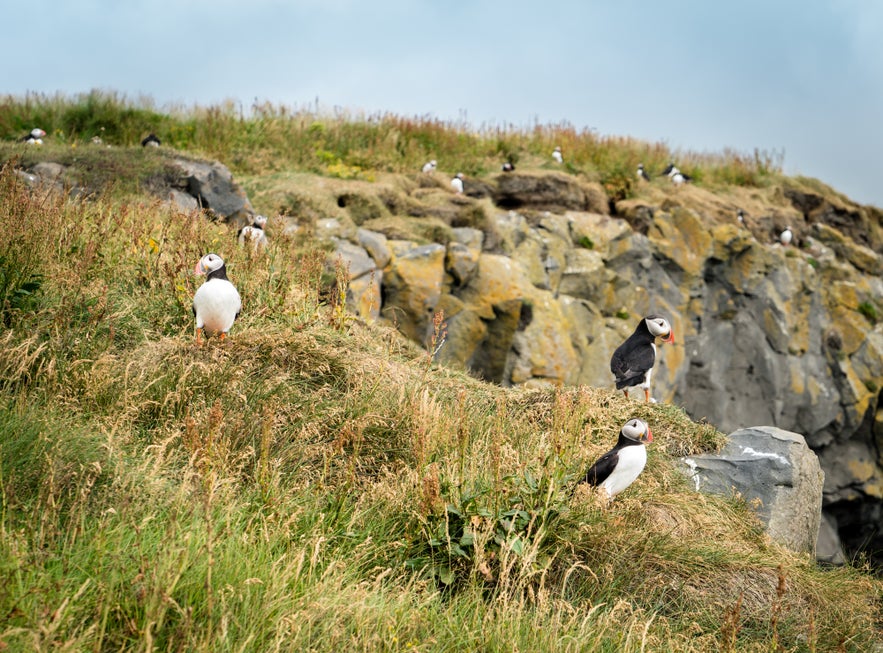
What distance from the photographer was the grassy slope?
10.1 ft

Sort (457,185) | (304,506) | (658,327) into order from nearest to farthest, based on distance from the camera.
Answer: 1. (304,506)
2. (658,327)
3. (457,185)

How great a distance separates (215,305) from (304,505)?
7.47 ft

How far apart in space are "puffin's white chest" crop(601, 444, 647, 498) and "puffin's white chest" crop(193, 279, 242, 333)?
2.94 meters

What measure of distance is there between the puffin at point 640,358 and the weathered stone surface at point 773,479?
989mm

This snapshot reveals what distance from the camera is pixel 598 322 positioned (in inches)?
605

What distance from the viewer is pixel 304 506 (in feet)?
13.7

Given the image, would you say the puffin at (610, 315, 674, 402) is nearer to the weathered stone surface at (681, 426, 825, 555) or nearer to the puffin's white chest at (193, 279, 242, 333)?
the weathered stone surface at (681, 426, 825, 555)

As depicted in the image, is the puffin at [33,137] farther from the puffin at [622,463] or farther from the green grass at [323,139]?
the puffin at [622,463]

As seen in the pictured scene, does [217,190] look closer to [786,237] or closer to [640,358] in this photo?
[640,358]

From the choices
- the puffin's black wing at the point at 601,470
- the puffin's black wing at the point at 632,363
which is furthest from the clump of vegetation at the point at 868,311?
the puffin's black wing at the point at 601,470

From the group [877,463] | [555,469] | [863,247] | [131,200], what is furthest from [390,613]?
[863,247]

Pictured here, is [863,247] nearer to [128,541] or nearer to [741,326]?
[741,326]

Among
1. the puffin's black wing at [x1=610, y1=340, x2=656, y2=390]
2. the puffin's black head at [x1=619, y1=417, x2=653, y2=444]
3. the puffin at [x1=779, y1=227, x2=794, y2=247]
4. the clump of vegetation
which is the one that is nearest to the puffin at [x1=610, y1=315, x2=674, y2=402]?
the puffin's black wing at [x1=610, y1=340, x2=656, y2=390]

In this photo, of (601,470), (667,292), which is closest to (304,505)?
(601,470)
